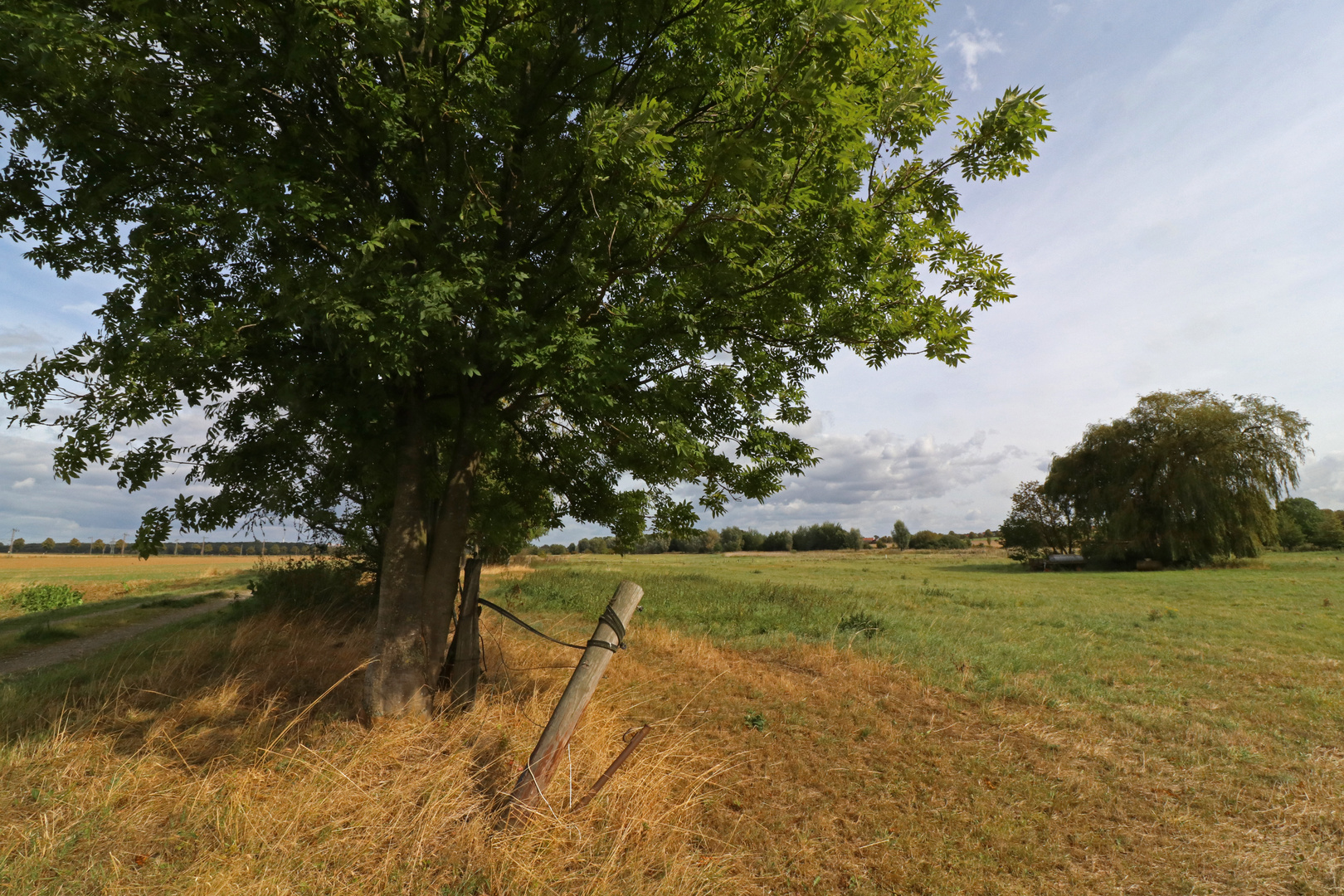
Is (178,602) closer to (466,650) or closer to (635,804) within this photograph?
(466,650)

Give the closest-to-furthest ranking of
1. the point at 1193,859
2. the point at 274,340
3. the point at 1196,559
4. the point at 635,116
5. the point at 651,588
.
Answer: the point at 635,116 → the point at 1193,859 → the point at 274,340 → the point at 651,588 → the point at 1196,559

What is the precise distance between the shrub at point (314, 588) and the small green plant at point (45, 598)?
53.9 ft

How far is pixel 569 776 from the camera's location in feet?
16.3

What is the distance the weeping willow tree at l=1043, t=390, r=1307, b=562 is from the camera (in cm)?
3888

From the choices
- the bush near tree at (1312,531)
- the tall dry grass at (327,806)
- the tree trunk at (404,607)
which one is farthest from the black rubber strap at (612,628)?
the bush near tree at (1312,531)

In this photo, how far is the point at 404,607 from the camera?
651 centimetres

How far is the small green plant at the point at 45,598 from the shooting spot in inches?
920

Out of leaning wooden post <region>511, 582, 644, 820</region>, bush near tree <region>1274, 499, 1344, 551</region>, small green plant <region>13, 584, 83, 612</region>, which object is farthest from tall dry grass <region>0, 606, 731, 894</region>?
bush near tree <region>1274, 499, 1344, 551</region>

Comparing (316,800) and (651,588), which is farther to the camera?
(651,588)

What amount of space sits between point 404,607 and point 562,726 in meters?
2.73

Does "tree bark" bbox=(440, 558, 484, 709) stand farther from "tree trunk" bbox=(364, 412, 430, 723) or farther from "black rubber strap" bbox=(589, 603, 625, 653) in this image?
"black rubber strap" bbox=(589, 603, 625, 653)

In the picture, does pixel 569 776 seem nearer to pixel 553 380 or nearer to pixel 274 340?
pixel 553 380

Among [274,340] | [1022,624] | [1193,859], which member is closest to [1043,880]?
[1193,859]

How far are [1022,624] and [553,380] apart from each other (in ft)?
53.7
